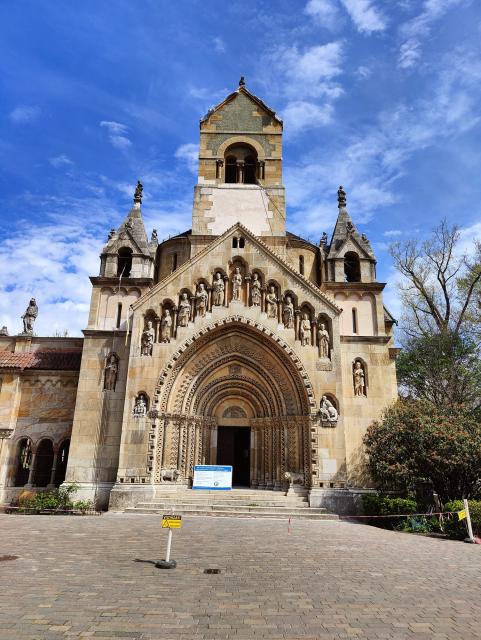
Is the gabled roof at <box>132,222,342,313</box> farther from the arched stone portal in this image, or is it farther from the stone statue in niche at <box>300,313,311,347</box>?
the arched stone portal

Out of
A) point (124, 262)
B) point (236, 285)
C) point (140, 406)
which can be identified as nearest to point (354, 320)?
point (236, 285)

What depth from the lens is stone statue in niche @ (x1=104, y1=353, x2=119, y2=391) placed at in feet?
69.4

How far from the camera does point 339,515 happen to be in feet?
59.6

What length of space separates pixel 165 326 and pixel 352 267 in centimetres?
1116

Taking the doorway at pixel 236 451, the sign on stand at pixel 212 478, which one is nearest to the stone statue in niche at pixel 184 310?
the doorway at pixel 236 451

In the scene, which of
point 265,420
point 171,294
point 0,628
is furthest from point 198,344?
point 0,628

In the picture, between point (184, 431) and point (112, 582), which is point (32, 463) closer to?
point (184, 431)

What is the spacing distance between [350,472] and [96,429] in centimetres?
1149

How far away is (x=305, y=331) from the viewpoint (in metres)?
21.1

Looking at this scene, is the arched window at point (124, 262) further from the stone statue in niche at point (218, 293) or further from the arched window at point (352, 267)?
the arched window at point (352, 267)

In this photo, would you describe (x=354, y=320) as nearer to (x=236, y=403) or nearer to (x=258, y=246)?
(x=258, y=246)

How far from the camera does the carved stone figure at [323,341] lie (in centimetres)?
2086

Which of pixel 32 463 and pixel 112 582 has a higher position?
pixel 32 463

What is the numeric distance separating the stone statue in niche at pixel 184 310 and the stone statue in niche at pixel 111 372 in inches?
145
